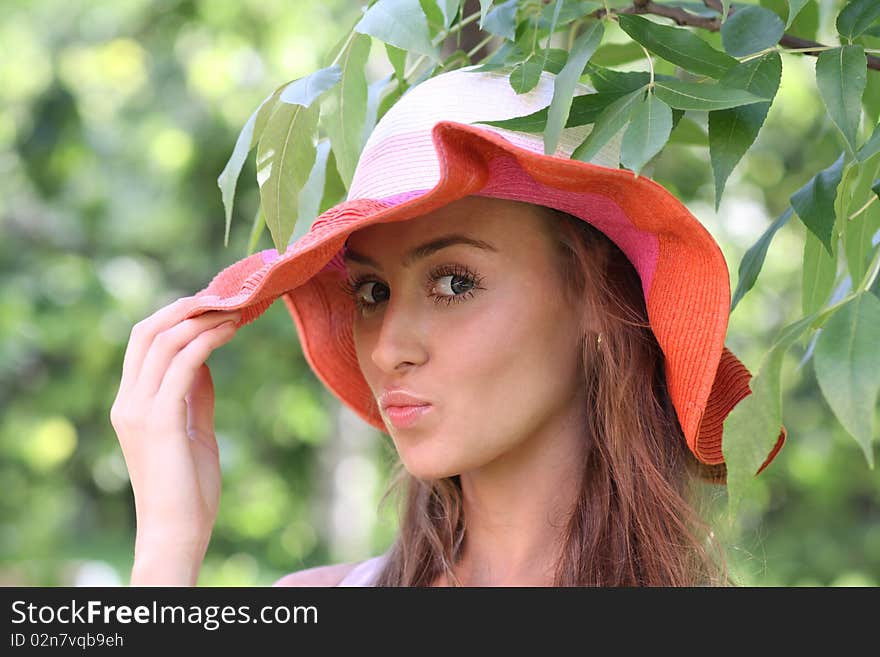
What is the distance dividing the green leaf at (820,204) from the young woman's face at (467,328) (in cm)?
34

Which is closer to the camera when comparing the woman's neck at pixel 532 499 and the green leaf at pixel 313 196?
the green leaf at pixel 313 196

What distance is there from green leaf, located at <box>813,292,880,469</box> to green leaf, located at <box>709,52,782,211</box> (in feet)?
0.72

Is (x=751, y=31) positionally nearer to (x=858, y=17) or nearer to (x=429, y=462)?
(x=858, y=17)

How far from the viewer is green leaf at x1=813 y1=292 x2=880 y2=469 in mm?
792

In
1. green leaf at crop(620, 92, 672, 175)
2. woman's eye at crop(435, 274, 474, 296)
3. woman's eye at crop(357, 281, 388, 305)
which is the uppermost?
woman's eye at crop(357, 281, 388, 305)

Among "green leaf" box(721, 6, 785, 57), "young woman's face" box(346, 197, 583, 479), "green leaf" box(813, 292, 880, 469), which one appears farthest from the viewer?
"young woman's face" box(346, 197, 583, 479)

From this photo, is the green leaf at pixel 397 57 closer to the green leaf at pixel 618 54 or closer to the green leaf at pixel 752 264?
the green leaf at pixel 618 54

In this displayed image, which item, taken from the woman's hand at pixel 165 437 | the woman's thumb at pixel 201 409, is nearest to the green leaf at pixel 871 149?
the woman's hand at pixel 165 437

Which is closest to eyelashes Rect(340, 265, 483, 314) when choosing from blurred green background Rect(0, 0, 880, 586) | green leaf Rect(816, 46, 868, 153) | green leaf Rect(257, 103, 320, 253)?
green leaf Rect(257, 103, 320, 253)

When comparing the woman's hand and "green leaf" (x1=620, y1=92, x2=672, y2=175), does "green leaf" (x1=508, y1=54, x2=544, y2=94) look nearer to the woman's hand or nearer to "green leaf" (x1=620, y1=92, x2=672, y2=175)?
"green leaf" (x1=620, y1=92, x2=672, y2=175)

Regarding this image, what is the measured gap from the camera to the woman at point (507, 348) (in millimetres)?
1202

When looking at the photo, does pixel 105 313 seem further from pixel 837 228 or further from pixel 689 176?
pixel 837 228

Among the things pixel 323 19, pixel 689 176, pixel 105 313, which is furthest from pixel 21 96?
pixel 689 176
